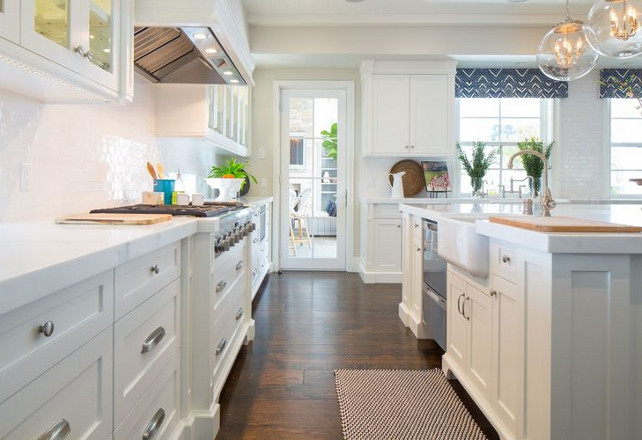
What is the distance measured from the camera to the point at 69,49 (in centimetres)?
134

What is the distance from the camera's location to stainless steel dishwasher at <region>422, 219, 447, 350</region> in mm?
2420

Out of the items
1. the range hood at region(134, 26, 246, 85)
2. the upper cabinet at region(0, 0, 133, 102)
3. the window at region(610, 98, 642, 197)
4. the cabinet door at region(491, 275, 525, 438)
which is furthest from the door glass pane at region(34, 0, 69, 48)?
the window at region(610, 98, 642, 197)

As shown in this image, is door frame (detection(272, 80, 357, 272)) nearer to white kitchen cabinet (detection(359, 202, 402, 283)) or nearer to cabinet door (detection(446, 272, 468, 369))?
white kitchen cabinet (detection(359, 202, 402, 283))

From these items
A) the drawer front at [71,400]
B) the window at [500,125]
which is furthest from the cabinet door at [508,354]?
the window at [500,125]

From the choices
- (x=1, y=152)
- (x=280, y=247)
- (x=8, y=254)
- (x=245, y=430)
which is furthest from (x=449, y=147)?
(x=8, y=254)

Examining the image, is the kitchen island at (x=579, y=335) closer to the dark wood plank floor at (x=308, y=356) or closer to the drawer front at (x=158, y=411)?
the dark wood plank floor at (x=308, y=356)

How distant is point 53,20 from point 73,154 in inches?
31.5

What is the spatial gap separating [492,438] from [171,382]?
4.21ft

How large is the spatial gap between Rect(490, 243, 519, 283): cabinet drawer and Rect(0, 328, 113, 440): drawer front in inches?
50.0

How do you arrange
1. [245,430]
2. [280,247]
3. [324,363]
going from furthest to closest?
1. [280,247]
2. [324,363]
3. [245,430]

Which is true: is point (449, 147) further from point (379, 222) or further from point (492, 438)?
point (492, 438)

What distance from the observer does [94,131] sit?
83.6 inches

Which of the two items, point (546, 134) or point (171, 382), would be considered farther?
point (546, 134)

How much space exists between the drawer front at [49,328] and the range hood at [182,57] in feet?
5.21
